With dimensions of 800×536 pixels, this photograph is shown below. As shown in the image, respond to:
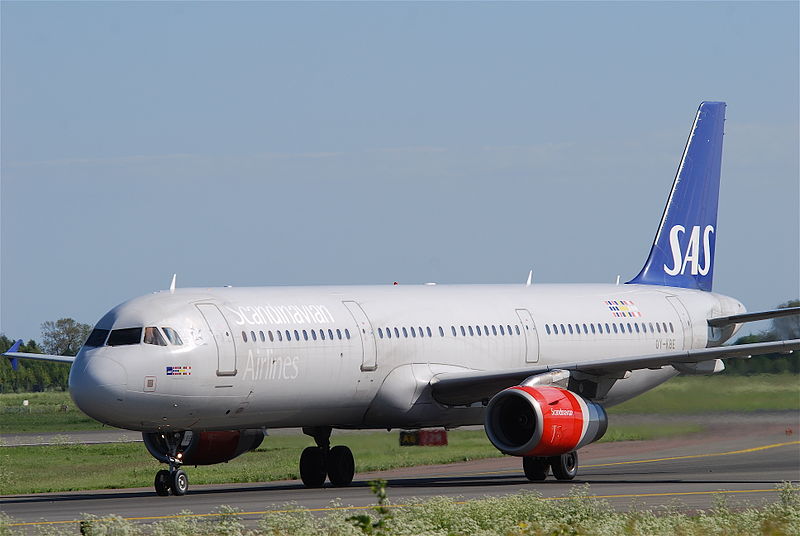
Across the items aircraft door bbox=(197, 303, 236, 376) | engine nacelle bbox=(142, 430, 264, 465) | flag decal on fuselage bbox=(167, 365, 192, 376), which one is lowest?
engine nacelle bbox=(142, 430, 264, 465)

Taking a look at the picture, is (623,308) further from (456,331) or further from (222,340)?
(222,340)

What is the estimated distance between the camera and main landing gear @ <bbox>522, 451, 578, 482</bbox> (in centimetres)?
3041

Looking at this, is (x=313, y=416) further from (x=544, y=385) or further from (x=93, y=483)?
(x=93, y=483)

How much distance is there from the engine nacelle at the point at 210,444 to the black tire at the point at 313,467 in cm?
100

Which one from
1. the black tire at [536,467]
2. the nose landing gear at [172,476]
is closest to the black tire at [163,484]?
the nose landing gear at [172,476]

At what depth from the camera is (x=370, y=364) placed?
29844mm

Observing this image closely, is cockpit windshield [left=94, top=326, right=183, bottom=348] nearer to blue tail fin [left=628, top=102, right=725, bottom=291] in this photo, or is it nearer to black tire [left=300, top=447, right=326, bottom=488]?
black tire [left=300, top=447, right=326, bottom=488]

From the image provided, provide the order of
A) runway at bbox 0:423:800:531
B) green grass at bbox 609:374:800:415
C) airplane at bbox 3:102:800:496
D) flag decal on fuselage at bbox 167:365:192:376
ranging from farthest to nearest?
green grass at bbox 609:374:800:415, airplane at bbox 3:102:800:496, flag decal on fuselage at bbox 167:365:192:376, runway at bbox 0:423:800:531

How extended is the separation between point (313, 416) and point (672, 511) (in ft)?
32.1

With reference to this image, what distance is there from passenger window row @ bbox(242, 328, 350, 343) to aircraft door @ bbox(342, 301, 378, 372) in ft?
1.45

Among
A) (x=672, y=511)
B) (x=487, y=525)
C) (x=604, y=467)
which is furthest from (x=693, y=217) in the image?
(x=487, y=525)

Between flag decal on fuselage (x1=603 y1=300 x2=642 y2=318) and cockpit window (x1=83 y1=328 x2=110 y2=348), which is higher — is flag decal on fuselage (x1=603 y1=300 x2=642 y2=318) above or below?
above

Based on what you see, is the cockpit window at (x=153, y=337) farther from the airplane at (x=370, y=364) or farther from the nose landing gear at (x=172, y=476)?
the nose landing gear at (x=172, y=476)

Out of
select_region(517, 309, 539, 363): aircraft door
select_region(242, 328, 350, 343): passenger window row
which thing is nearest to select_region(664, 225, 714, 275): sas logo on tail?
select_region(517, 309, 539, 363): aircraft door
